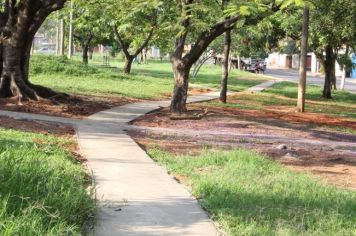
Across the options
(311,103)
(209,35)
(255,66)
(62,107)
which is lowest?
(311,103)

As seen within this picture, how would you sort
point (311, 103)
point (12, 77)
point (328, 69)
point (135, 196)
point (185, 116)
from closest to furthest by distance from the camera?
1. point (135, 196)
2. point (185, 116)
3. point (12, 77)
4. point (311, 103)
5. point (328, 69)

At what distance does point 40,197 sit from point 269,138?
9302 millimetres

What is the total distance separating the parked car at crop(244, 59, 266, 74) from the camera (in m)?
70.0

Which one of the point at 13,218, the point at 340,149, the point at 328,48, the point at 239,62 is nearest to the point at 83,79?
the point at 328,48

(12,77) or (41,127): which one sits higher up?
(12,77)

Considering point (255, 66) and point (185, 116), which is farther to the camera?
point (255, 66)

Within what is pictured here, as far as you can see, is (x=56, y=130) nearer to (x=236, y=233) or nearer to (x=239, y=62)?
(x=236, y=233)

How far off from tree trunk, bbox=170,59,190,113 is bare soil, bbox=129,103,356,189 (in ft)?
1.66

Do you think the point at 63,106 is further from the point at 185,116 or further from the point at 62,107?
the point at 185,116

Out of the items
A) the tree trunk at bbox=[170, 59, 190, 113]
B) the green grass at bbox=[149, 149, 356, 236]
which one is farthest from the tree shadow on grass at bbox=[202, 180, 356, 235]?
the tree trunk at bbox=[170, 59, 190, 113]

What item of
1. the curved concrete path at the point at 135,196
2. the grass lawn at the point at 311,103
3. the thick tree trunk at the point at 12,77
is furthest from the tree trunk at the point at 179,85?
the grass lawn at the point at 311,103

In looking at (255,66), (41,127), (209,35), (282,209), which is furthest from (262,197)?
(255,66)

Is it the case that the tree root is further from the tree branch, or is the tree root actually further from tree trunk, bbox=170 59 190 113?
the tree branch

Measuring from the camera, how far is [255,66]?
71.0 m
